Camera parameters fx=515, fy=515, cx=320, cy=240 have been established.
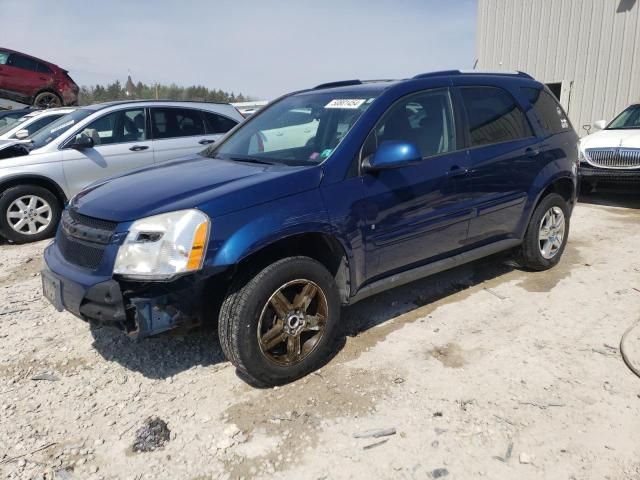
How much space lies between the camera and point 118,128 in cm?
684

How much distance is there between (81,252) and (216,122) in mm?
4974

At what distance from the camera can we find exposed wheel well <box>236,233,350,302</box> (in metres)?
2.90

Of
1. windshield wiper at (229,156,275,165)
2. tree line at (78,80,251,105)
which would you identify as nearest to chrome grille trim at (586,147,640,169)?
windshield wiper at (229,156,275,165)

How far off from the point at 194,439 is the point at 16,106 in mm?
15864

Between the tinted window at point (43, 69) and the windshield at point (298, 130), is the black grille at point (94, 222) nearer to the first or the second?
the windshield at point (298, 130)

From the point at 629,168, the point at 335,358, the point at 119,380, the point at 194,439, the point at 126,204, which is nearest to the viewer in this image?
the point at 194,439

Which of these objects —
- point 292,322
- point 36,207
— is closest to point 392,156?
point 292,322

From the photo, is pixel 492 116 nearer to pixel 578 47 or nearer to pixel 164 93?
pixel 578 47

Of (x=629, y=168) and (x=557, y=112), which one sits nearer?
(x=557, y=112)

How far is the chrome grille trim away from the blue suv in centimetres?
419

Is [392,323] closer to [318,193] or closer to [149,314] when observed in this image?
[318,193]

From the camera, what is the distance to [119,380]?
3154mm

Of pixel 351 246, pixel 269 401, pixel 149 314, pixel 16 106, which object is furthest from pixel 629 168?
pixel 16 106

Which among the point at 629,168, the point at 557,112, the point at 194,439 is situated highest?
the point at 557,112
